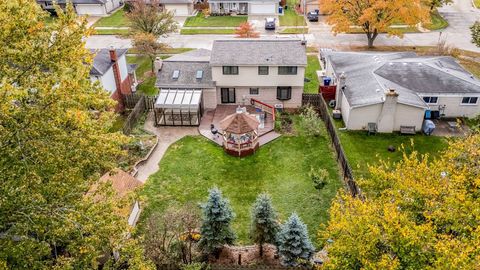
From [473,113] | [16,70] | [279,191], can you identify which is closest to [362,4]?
[473,113]

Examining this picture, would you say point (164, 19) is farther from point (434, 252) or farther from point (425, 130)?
point (434, 252)

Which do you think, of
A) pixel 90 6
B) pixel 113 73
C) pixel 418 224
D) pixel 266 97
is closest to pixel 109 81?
pixel 113 73

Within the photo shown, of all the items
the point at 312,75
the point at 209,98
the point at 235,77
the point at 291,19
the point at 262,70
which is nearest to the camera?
the point at 262,70

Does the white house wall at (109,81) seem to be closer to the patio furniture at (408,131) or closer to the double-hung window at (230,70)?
the double-hung window at (230,70)

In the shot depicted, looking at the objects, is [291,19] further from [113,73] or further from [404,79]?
[113,73]

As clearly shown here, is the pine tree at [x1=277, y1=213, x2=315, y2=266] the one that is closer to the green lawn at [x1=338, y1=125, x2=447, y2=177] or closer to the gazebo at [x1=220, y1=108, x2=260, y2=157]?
the green lawn at [x1=338, y1=125, x2=447, y2=177]

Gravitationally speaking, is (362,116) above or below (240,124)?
below
